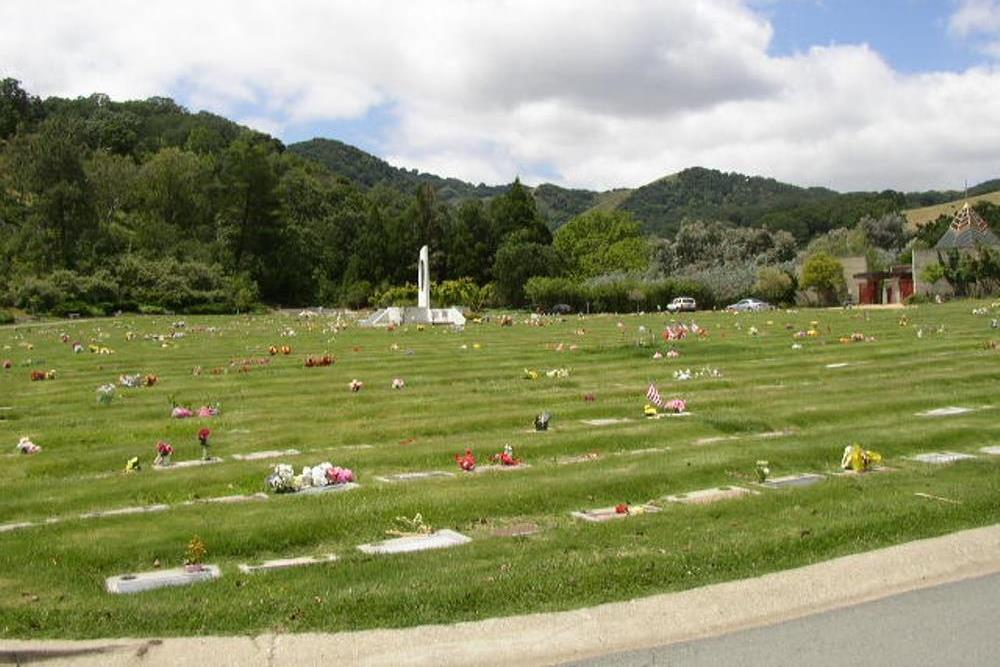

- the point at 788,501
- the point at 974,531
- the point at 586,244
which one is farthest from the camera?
the point at 586,244

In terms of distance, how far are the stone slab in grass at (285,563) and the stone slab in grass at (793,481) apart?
4726 mm

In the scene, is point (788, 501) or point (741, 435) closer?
point (788, 501)

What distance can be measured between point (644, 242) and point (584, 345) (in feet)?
310

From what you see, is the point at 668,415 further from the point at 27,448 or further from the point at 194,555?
the point at 27,448

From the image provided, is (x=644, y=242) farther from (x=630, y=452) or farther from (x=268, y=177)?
(x=630, y=452)

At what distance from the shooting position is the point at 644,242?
12156 cm

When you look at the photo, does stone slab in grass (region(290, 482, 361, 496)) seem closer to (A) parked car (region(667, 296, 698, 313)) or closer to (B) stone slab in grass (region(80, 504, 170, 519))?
(B) stone slab in grass (region(80, 504, 170, 519))

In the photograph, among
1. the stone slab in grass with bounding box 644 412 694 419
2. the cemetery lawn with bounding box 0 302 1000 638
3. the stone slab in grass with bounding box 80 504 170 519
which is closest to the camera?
the cemetery lawn with bounding box 0 302 1000 638

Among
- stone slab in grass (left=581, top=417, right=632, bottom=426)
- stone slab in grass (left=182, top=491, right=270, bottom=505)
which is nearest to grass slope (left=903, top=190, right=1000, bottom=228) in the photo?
stone slab in grass (left=581, top=417, right=632, bottom=426)

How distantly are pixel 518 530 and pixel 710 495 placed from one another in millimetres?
2229

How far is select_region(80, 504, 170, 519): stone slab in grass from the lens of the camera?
923cm

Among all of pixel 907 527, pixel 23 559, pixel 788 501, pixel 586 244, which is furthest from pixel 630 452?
→ pixel 586 244

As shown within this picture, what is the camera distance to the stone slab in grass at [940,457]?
36.2ft

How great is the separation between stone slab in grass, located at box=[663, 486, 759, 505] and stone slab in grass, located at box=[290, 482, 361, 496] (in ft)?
10.7
